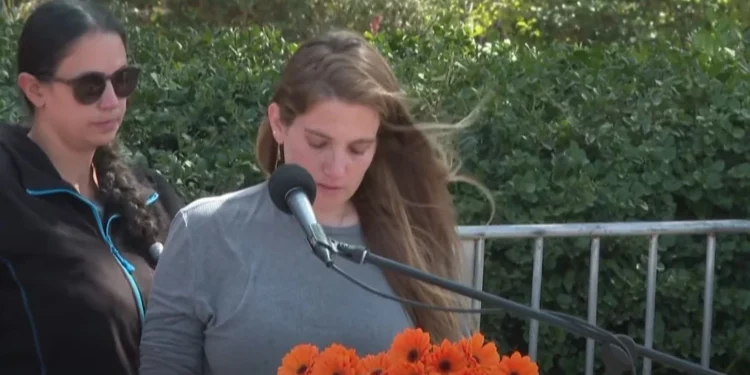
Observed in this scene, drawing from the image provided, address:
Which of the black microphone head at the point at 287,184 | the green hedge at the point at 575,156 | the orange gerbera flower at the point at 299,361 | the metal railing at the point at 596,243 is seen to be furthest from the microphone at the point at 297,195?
the green hedge at the point at 575,156

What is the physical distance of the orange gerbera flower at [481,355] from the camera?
1.84 m

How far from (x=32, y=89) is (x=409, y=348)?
1.46m

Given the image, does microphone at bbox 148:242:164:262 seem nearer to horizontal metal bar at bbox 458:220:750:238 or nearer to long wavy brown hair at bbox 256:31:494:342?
long wavy brown hair at bbox 256:31:494:342

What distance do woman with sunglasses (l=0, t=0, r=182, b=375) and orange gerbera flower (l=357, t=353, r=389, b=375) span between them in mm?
1090

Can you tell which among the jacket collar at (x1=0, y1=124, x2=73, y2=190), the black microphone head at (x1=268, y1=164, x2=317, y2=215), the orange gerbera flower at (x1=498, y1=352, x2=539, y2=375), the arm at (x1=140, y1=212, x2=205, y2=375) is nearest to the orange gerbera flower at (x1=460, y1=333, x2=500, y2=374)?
the orange gerbera flower at (x1=498, y1=352, x2=539, y2=375)

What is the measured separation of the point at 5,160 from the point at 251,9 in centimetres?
690

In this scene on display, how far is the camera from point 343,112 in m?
2.63

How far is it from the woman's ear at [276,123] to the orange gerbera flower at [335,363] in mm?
975

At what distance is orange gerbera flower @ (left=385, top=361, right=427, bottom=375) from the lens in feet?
5.89

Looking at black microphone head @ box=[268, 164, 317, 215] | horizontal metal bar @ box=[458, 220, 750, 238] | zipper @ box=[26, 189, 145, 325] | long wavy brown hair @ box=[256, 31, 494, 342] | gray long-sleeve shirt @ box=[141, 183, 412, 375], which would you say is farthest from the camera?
horizontal metal bar @ box=[458, 220, 750, 238]

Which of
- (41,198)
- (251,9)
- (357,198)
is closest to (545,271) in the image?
(357,198)

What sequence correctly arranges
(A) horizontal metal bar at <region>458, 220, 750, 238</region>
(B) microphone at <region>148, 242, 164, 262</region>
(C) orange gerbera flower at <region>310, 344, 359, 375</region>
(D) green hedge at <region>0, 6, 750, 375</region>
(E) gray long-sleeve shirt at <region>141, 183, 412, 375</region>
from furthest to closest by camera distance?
1. (D) green hedge at <region>0, 6, 750, 375</region>
2. (A) horizontal metal bar at <region>458, 220, 750, 238</region>
3. (B) microphone at <region>148, 242, 164, 262</region>
4. (E) gray long-sleeve shirt at <region>141, 183, 412, 375</region>
5. (C) orange gerbera flower at <region>310, 344, 359, 375</region>

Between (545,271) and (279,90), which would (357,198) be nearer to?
(279,90)

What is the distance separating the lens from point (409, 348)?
184cm
